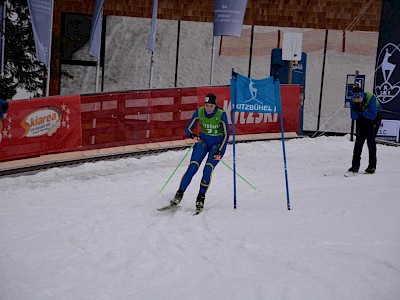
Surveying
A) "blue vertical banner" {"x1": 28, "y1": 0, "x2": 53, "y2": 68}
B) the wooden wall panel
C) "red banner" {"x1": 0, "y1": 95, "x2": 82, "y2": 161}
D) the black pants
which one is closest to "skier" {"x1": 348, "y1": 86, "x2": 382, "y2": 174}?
the black pants

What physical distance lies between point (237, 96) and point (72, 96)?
526 cm

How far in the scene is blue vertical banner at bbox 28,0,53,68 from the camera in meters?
15.7

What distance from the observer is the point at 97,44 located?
59.3 ft

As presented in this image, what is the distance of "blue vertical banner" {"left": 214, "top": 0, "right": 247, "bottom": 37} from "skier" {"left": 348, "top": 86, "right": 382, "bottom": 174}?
640 cm

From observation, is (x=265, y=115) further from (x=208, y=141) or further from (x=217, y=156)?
(x=217, y=156)

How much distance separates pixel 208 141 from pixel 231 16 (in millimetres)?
8966

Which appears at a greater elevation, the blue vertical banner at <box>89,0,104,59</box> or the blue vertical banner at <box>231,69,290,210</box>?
the blue vertical banner at <box>89,0,104,59</box>

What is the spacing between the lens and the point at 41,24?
15789 millimetres

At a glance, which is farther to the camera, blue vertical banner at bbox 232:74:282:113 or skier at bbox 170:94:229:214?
blue vertical banner at bbox 232:74:282:113

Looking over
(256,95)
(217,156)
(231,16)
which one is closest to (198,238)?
(217,156)

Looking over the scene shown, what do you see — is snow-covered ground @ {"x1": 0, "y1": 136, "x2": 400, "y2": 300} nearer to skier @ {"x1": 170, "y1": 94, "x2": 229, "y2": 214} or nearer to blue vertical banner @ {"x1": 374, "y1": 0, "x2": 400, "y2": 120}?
skier @ {"x1": 170, "y1": 94, "x2": 229, "y2": 214}

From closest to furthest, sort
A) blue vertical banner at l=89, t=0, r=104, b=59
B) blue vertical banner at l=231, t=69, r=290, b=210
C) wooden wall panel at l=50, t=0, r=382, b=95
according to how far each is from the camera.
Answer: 1. blue vertical banner at l=231, t=69, r=290, b=210
2. blue vertical banner at l=89, t=0, r=104, b=59
3. wooden wall panel at l=50, t=0, r=382, b=95

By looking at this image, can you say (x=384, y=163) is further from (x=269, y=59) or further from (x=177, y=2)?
(x=177, y=2)

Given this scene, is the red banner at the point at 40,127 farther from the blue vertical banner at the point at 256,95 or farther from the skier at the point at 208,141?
the blue vertical banner at the point at 256,95
